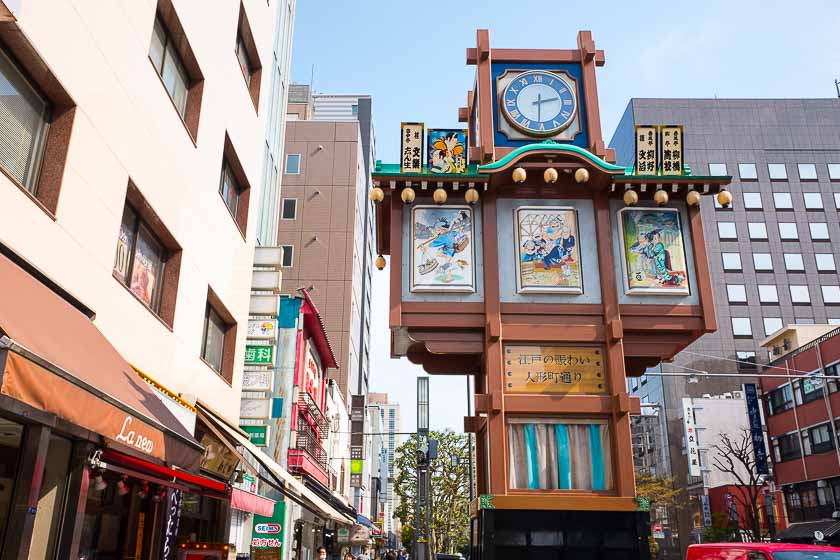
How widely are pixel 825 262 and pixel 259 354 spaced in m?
76.3

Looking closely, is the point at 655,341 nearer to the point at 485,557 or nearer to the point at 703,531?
the point at 485,557

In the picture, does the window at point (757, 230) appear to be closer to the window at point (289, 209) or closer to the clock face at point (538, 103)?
the window at point (289, 209)

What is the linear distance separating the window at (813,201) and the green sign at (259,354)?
255 feet

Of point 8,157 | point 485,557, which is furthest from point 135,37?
point 485,557

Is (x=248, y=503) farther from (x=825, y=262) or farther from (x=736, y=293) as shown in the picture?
(x=825, y=262)

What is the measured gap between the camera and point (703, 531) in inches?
2516

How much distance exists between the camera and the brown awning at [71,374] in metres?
5.25

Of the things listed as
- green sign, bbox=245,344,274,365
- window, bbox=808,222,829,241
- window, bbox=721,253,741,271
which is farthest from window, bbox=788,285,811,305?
green sign, bbox=245,344,274,365

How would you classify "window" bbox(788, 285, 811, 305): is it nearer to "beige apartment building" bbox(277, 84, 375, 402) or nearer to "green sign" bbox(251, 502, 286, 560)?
"beige apartment building" bbox(277, 84, 375, 402)

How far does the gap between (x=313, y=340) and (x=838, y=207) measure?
71.1 meters

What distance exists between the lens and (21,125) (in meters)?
8.36

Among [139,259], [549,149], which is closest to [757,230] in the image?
[549,149]

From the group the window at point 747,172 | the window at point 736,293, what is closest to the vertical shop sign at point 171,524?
the window at point 736,293

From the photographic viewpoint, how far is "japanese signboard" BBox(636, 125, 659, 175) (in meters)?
14.1
